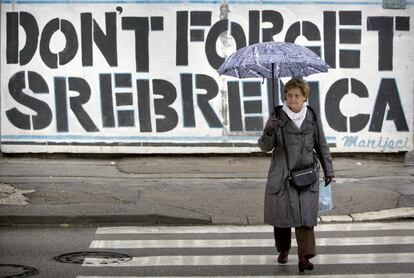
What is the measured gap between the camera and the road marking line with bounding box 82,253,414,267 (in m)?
7.83

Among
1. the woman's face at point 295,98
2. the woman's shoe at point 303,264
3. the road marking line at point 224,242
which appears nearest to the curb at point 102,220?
the road marking line at point 224,242

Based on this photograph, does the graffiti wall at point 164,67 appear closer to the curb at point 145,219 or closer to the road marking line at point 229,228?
the curb at point 145,219

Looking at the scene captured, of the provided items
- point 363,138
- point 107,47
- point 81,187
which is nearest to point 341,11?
point 363,138

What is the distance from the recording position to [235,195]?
11.6 m

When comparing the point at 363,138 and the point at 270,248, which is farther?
the point at 363,138

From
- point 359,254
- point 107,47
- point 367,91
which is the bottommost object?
point 359,254

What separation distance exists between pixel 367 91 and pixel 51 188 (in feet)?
21.8

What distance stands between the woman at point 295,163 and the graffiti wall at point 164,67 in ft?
25.1

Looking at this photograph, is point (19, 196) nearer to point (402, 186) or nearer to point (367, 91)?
point (402, 186)

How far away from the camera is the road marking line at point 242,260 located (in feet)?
25.7

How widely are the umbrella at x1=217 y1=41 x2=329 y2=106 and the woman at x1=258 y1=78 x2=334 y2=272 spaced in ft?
1.04

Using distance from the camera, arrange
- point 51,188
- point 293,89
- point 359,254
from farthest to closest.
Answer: point 51,188 < point 359,254 < point 293,89

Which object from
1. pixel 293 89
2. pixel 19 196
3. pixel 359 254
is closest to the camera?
pixel 293 89

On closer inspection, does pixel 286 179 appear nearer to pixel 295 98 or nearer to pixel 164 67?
pixel 295 98
